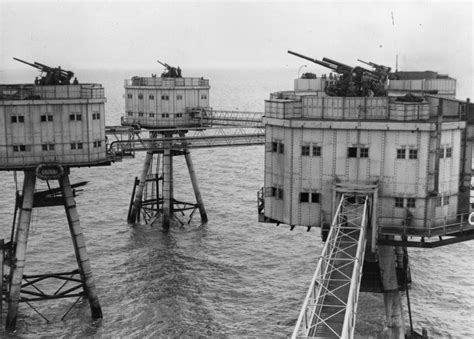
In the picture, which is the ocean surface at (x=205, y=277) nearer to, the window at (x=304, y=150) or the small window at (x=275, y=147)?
the small window at (x=275, y=147)

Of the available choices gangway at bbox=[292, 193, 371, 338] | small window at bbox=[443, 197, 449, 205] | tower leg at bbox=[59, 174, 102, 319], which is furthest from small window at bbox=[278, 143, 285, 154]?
tower leg at bbox=[59, 174, 102, 319]

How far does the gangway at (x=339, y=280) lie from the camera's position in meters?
23.6

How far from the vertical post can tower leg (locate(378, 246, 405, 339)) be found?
23.5 metres

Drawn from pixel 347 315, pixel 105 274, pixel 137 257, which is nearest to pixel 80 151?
pixel 105 274

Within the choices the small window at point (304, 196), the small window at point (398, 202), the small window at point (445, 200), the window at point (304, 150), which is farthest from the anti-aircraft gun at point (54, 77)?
the small window at point (445, 200)

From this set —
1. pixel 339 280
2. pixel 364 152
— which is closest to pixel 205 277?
pixel 364 152

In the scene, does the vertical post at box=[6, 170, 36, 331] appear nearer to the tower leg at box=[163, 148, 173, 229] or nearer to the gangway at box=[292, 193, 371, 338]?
the gangway at box=[292, 193, 371, 338]

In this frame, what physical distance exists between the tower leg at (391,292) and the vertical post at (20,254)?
23519mm

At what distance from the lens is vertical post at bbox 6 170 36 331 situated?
143 ft

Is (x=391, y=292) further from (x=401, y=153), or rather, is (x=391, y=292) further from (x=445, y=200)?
(x=401, y=153)

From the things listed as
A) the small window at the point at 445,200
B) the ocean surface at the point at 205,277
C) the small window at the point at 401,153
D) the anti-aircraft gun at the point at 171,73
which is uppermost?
the anti-aircraft gun at the point at 171,73

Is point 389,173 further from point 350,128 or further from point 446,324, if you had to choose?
point 446,324

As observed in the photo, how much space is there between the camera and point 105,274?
183 ft

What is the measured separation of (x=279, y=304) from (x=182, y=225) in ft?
81.3
